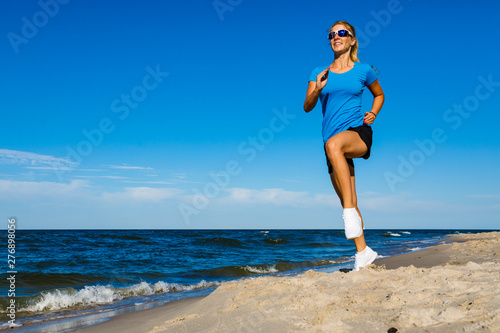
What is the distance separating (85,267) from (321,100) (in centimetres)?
937

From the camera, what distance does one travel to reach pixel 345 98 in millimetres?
3639

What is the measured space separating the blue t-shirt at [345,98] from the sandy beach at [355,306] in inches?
52.9

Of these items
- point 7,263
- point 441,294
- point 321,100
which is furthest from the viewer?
point 7,263

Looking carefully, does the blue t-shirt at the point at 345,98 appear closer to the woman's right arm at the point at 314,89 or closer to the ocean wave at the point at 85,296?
the woman's right arm at the point at 314,89

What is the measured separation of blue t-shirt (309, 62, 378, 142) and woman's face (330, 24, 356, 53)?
0.19 metres

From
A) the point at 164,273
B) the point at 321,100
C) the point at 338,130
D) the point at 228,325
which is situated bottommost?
the point at 164,273

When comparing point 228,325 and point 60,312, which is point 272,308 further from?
point 60,312

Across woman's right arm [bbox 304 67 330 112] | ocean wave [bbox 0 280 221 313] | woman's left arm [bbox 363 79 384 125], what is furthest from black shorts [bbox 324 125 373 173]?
ocean wave [bbox 0 280 221 313]

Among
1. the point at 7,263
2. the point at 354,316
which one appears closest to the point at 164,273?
the point at 7,263

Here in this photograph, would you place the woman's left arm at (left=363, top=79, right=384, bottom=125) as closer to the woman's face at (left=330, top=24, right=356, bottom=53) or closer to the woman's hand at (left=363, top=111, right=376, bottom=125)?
the woman's hand at (left=363, top=111, right=376, bottom=125)

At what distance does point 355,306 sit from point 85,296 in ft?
17.5

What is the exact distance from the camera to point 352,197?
350cm

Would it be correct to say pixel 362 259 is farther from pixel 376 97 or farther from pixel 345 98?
pixel 376 97

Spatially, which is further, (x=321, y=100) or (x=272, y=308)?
(x=321, y=100)
